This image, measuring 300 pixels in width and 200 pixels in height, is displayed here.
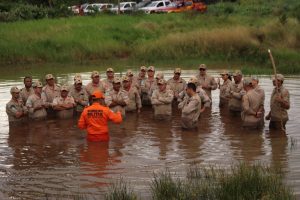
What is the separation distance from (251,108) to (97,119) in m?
3.87

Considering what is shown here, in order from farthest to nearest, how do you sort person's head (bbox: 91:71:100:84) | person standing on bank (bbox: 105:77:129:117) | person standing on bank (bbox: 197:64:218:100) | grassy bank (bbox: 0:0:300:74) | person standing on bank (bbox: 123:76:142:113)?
grassy bank (bbox: 0:0:300:74)
person standing on bank (bbox: 197:64:218:100)
person's head (bbox: 91:71:100:84)
person standing on bank (bbox: 123:76:142:113)
person standing on bank (bbox: 105:77:129:117)

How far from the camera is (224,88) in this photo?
61.6 feet

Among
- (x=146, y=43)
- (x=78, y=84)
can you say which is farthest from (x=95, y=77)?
(x=146, y=43)

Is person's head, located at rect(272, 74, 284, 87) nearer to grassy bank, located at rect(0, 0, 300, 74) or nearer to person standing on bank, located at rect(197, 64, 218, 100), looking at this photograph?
person standing on bank, located at rect(197, 64, 218, 100)

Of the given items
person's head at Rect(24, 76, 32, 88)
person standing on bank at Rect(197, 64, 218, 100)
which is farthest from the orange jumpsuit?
person standing on bank at Rect(197, 64, 218, 100)

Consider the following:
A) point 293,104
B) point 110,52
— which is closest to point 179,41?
point 110,52

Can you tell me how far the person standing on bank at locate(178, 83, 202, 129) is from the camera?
50.2 ft

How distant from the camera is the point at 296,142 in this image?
14344 millimetres

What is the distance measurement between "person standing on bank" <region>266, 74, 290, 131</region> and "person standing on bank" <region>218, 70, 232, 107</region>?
2939mm

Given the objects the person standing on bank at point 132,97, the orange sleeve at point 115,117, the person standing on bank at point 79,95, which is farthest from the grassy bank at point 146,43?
the orange sleeve at point 115,117

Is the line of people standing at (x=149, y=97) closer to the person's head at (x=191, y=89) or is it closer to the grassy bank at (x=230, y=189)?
the person's head at (x=191, y=89)

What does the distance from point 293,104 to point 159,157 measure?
737 centimetres

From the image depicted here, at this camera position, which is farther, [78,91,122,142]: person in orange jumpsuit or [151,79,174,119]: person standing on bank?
[151,79,174,119]: person standing on bank

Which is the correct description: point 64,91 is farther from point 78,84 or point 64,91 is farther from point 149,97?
point 149,97
